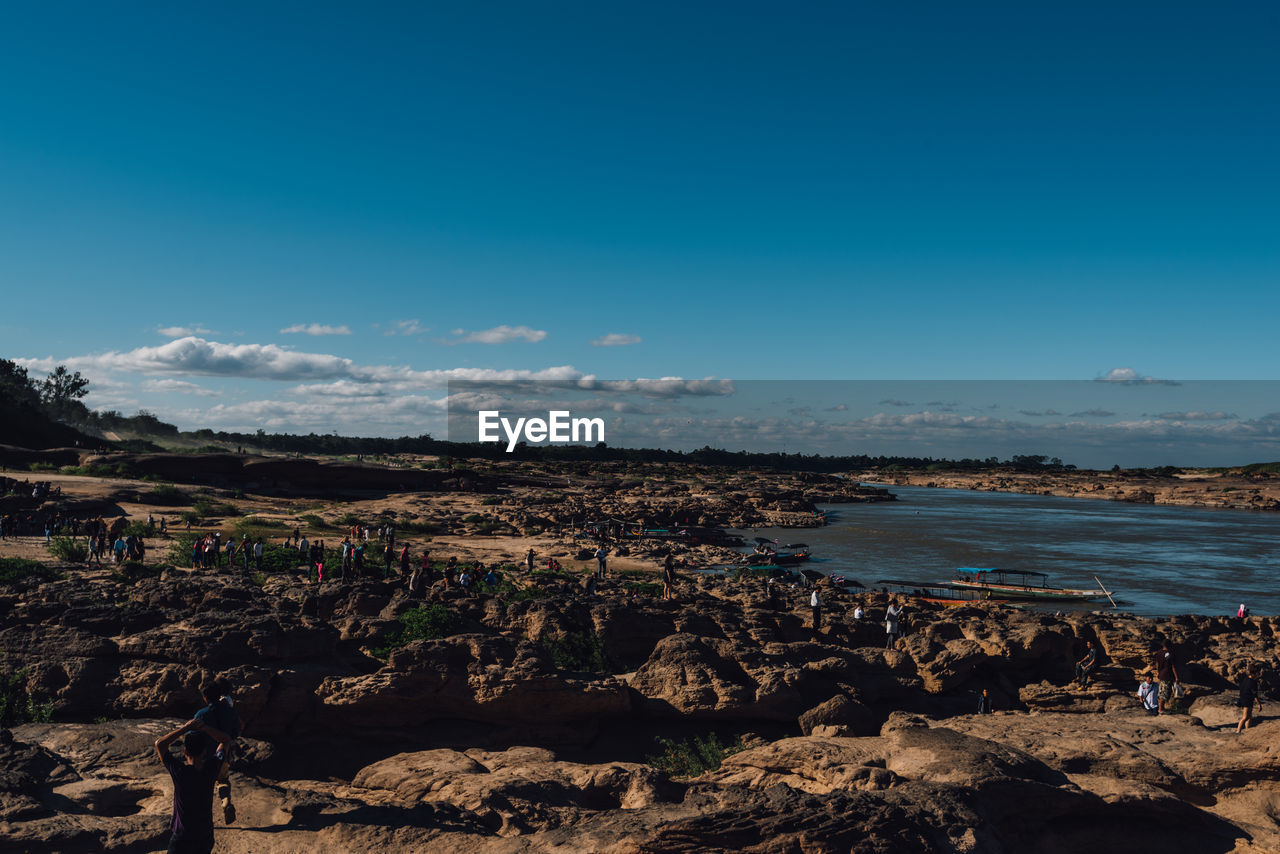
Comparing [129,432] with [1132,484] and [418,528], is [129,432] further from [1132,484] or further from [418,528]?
[1132,484]

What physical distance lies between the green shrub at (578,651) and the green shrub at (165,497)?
135ft

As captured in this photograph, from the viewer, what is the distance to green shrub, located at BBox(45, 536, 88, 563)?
1043 inches

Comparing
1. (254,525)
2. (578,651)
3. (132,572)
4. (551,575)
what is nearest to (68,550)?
(132,572)

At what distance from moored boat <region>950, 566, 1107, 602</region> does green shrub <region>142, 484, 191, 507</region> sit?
158ft

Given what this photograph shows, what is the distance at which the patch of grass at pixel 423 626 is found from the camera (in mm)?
14023

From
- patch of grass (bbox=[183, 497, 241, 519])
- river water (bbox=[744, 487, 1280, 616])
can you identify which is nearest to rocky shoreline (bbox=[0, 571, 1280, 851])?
river water (bbox=[744, 487, 1280, 616])

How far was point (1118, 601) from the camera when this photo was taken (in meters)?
37.9

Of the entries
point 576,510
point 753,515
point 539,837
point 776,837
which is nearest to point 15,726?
point 539,837

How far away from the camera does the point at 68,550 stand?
2689 centimetres

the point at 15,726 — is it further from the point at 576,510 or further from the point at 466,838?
the point at 576,510

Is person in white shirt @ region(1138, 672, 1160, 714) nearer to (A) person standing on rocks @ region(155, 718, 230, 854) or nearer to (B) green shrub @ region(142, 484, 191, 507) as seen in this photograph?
(A) person standing on rocks @ region(155, 718, 230, 854)

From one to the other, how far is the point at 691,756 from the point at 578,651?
211 inches

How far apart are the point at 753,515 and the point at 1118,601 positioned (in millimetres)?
38393

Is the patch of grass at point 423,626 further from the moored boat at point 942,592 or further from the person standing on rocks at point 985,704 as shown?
the moored boat at point 942,592
